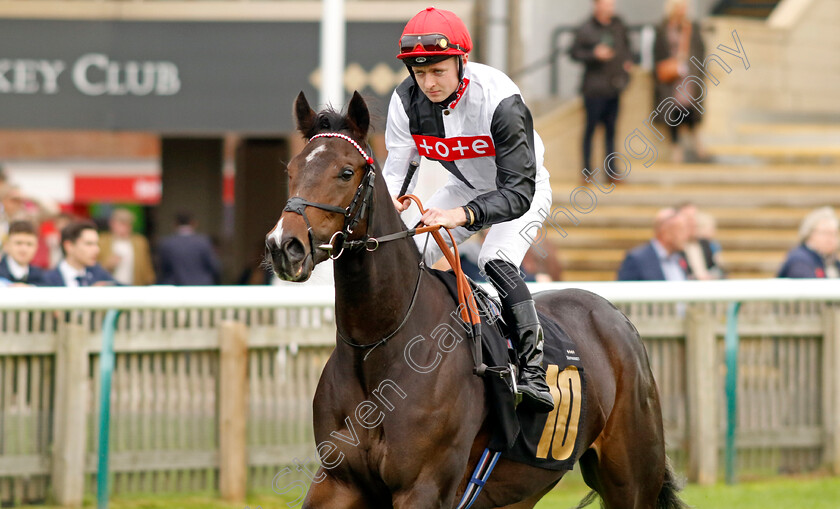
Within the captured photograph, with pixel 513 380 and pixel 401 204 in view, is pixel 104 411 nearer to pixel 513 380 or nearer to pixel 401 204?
pixel 401 204

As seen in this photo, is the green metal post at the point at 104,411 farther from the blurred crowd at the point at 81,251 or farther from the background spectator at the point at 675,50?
the background spectator at the point at 675,50

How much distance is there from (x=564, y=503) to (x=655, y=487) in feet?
5.22

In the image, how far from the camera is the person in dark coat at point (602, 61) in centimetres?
1088

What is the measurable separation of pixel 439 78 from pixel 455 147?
0.32m

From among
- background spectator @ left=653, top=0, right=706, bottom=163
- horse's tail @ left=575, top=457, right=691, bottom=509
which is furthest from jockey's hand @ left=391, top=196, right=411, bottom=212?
background spectator @ left=653, top=0, right=706, bottom=163

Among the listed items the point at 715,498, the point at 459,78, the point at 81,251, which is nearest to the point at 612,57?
the point at 715,498

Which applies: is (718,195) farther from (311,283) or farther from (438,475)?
(438,475)

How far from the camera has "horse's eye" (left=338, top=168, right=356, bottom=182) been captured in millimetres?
3697

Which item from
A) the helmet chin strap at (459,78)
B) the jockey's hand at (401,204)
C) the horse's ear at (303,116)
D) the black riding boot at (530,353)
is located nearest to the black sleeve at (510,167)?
the helmet chin strap at (459,78)

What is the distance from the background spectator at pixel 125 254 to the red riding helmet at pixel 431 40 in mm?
7648

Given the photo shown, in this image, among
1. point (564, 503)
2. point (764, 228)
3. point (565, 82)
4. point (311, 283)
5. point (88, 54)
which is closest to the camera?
point (564, 503)

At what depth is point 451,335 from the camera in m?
4.16

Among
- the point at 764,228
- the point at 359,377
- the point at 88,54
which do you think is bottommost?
the point at 359,377

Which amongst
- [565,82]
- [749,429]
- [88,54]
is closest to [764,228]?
[565,82]
